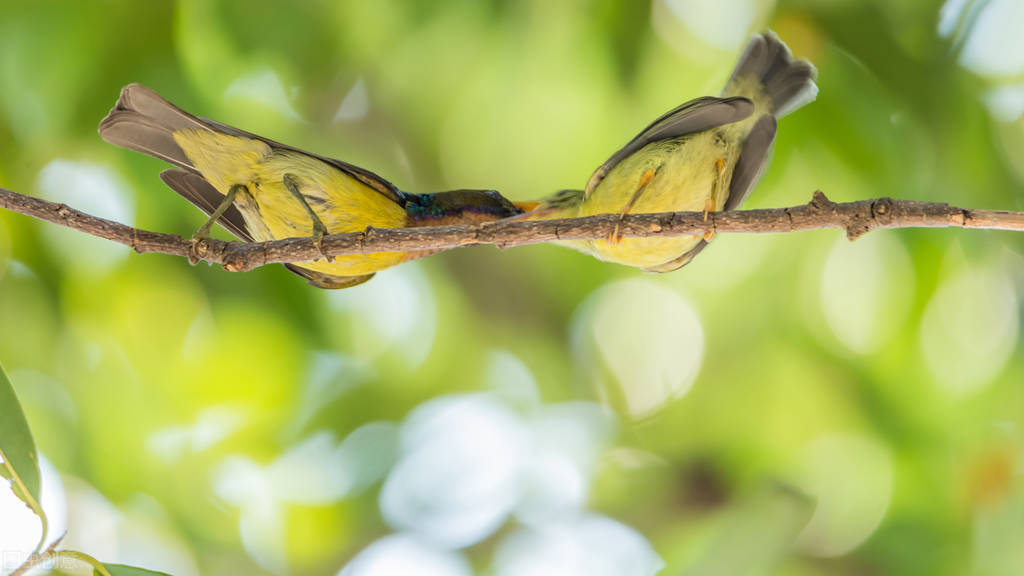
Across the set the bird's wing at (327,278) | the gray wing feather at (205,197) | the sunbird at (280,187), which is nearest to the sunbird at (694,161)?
the sunbird at (280,187)

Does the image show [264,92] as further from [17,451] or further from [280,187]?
[17,451]

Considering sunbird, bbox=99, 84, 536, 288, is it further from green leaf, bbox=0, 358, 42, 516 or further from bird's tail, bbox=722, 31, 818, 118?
bird's tail, bbox=722, 31, 818, 118

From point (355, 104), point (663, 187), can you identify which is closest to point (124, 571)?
point (663, 187)

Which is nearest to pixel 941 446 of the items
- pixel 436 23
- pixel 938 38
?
pixel 938 38

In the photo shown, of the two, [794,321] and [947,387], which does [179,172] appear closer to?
[794,321]

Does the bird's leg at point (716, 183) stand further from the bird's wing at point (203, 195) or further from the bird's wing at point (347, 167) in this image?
the bird's wing at point (203, 195)

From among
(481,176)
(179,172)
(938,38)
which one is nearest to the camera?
(179,172)
